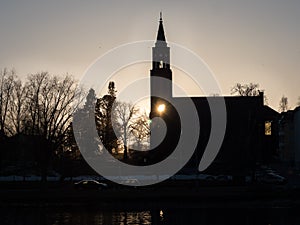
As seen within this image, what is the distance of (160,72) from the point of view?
310 feet

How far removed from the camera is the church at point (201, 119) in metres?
89.4

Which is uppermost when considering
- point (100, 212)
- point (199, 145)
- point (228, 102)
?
point (228, 102)

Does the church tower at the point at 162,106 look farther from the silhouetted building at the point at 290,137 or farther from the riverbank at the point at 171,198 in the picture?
the riverbank at the point at 171,198

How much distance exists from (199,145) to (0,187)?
41047mm

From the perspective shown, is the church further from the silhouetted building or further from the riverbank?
the riverbank

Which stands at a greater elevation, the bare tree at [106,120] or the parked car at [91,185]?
the bare tree at [106,120]

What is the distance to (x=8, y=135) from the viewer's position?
7250cm

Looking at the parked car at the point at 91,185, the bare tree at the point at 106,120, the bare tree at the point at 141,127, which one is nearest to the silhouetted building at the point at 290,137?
the bare tree at the point at 141,127

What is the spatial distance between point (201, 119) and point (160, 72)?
40.8ft

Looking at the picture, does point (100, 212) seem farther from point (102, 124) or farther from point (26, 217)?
point (102, 124)

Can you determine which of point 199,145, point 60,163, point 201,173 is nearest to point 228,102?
point 199,145

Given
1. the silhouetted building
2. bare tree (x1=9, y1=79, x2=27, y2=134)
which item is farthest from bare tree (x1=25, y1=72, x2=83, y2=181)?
the silhouetted building

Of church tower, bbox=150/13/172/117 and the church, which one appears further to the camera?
church tower, bbox=150/13/172/117

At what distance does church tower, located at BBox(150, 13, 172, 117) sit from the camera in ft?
308
